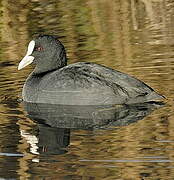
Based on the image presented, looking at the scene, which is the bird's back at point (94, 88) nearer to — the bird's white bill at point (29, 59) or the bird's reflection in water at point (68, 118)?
the bird's reflection in water at point (68, 118)

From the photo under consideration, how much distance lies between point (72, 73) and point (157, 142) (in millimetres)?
2334

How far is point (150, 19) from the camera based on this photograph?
16.1 metres

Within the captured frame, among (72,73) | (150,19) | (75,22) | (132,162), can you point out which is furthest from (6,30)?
(132,162)

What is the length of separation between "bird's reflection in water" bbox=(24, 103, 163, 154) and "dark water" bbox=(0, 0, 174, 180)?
13mm

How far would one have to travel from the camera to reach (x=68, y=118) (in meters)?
9.77

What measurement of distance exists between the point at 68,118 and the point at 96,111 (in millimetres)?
402

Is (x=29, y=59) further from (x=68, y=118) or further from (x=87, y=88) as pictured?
(x=68, y=118)

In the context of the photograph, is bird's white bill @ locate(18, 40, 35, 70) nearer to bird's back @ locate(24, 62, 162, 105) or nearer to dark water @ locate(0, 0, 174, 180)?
dark water @ locate(0, 0, 174, 180)

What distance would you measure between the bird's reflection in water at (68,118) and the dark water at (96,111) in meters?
0.01

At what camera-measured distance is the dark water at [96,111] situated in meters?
7.77

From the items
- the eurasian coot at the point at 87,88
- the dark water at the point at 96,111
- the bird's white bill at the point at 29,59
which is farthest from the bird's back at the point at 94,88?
the bird's white bill at the point at 29,59

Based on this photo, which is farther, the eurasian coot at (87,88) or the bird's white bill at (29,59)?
the bird's white bill at (29,59)

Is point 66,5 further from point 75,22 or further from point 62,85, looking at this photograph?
point 62,85

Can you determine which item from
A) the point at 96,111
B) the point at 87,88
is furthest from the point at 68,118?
the point at 87,88
